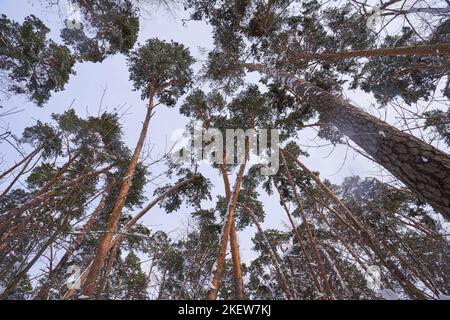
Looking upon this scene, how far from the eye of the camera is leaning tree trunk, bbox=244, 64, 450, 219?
6.48 ft

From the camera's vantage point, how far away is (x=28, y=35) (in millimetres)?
8375

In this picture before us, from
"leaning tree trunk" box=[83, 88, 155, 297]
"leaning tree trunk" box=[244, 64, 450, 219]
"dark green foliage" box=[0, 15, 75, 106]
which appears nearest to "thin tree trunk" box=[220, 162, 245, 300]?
"leaning tree trunk" box=[83, 88, 155, 297]

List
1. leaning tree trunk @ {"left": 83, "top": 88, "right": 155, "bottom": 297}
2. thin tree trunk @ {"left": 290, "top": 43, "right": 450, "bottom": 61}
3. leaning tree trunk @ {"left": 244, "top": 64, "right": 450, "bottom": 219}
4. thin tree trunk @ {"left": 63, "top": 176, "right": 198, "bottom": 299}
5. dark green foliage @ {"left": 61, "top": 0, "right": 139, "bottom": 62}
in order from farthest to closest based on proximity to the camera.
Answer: dark green foliage @ {"left": 61, "top": 0, "right": 139, "bottom": 62}, leaning tree trunk @ {"left": 83, "top": 88, "right": 155, "bottom": 297}, thin tree trunk @ {"left": 63, "top": 176, "right": 198, "bottom": 299}, thin tree trunk @ {"left": 290, "top": 43, "right": 450, "bottom": 61}, leaning tree trunk @ {"left": 244, "top": 64, "right": 450, "bottom": 219}

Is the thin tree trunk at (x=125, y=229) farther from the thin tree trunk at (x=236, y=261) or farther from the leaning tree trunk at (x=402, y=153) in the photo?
the leaning tree trunk at (x=402, y=153)

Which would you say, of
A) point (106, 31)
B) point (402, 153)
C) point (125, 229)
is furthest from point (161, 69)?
point (402, 153)

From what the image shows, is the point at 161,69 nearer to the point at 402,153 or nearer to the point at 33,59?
the point at 33,59

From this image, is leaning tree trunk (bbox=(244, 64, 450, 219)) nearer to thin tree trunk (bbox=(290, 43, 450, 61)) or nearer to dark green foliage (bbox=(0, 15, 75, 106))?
thin tree trunk (bbox=(290, 43, 450, 61))

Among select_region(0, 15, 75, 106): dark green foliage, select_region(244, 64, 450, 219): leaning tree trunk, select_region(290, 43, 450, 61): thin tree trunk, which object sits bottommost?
select_region(244, 64, 450, 219): leaning tree trunk

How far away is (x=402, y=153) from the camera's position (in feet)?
7.69

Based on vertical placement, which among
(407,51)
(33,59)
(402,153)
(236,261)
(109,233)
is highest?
(33,59)

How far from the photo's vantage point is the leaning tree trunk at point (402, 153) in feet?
6.48
